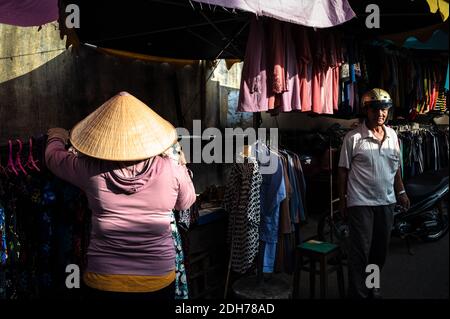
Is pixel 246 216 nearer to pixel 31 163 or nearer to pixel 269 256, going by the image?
pixel 269 256

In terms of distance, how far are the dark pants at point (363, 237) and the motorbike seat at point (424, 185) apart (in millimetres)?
2730

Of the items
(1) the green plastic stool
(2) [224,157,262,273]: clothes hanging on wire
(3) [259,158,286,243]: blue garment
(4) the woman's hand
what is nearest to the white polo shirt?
(1) the green plastic stool

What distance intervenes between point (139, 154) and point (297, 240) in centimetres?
310

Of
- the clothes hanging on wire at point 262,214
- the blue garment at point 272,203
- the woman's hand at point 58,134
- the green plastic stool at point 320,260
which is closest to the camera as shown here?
the woman's hand at point 58,134

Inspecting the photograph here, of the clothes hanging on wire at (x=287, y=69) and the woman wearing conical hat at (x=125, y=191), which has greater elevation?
the clothes hanging on wire at (x=287, y=69)

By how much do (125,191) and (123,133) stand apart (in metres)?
0.36

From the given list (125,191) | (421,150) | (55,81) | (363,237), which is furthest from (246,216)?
(421,150)

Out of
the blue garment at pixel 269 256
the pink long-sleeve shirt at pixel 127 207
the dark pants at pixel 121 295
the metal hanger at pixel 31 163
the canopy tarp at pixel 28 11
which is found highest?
the canopy tarp at pixel 28 11

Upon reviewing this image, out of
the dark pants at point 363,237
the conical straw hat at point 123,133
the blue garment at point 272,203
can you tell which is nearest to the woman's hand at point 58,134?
the conical straw hat at point 123,133

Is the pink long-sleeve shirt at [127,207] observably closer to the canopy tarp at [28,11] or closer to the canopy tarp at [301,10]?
the canopy tarp at [301,10]

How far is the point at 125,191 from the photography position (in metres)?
2.07

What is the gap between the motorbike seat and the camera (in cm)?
626

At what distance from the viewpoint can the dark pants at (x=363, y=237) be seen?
3.79 m

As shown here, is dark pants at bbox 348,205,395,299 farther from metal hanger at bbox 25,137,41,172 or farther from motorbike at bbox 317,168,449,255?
metal hanger at bbox 25,137,41,172
